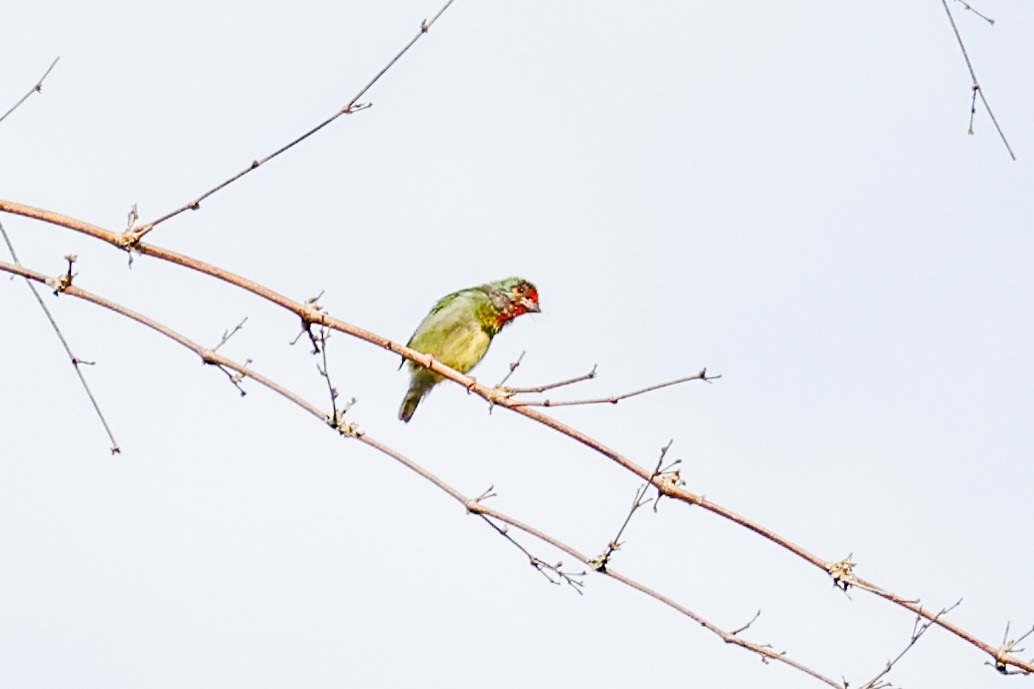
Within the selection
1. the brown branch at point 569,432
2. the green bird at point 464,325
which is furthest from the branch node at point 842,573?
the green bird at point 464,325

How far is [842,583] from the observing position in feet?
16.2

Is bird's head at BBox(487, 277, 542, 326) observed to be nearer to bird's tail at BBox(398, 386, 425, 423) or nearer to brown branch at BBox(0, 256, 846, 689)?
bird's tail at BBox(398, 386, 425, 423)

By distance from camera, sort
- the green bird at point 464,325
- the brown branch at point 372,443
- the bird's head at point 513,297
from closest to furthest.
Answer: the brown branch at point 372,443 → the green bird at point 464,325 → the bird's head at point 513,297

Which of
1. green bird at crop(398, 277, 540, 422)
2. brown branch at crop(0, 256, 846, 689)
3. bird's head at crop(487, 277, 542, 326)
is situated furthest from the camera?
bird's head at crop(487, 277, 542, 326)

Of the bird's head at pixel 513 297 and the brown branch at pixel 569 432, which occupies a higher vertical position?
the bird's head at pixel 513 297

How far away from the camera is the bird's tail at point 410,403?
11055 mm

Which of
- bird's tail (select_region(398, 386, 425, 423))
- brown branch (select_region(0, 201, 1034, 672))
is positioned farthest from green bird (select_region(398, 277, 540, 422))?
brown branch (select_region(0, 201, 1034, 672))

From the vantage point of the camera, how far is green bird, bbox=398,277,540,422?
34.6 feet

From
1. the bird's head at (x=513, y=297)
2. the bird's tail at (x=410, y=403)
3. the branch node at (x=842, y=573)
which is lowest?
the branch node at (x=842, y=573)

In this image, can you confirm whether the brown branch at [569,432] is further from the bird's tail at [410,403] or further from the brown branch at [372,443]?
the bird's tail at [410,403]

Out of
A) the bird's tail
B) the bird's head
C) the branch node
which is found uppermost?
the bird's head

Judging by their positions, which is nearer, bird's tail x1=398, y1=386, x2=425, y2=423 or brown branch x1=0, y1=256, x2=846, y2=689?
brown branch x1=0, y1=256, x2=846, y2=689

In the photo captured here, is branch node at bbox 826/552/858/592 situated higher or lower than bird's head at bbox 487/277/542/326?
lower

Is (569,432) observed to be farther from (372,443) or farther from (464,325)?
(464,325)
